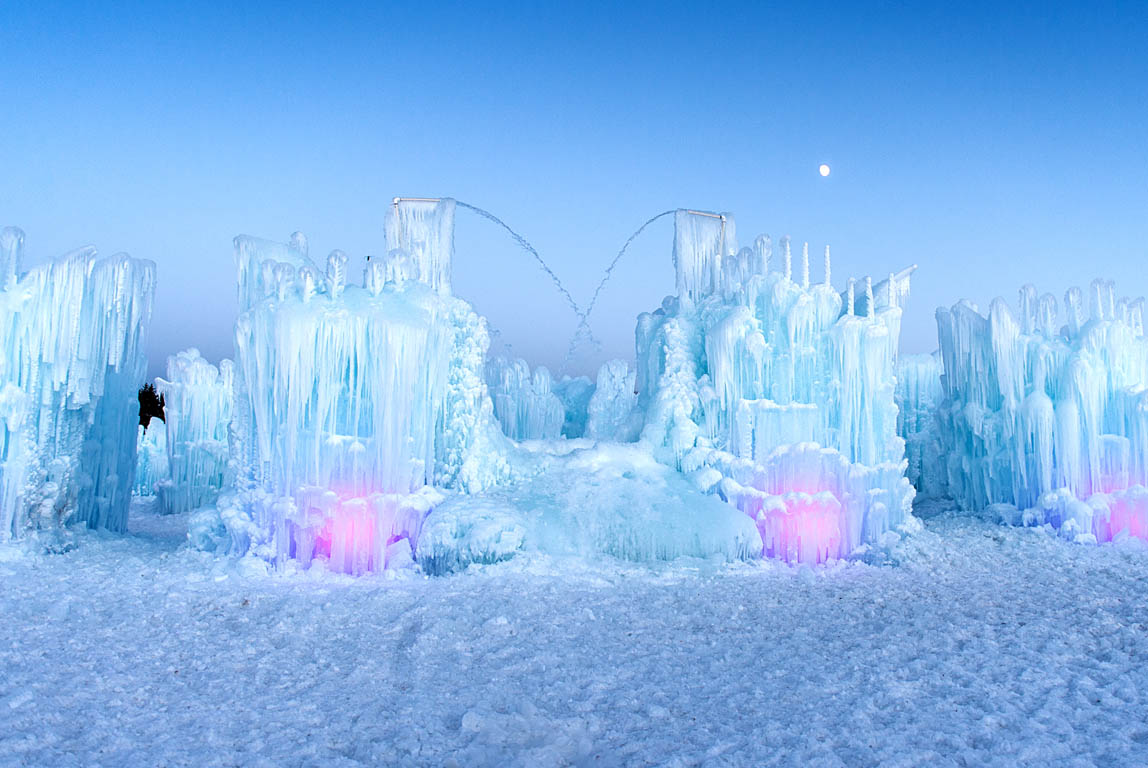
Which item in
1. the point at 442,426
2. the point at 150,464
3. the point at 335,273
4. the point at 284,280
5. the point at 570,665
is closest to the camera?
the point at 570,665

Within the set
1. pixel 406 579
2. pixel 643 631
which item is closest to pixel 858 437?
pixel 643 631

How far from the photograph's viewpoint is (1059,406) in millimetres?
14016

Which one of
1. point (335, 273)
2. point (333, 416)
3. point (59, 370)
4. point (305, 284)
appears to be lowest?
point (333, 416)

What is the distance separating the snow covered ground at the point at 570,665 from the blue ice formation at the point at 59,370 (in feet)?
4.17

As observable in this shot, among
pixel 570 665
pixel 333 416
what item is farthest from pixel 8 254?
pixel 570 665

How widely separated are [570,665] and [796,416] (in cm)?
676

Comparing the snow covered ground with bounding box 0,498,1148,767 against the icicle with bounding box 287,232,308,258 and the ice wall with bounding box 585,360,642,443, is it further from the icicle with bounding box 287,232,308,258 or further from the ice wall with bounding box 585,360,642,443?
the ice wall with bounding box 585,360,642,443

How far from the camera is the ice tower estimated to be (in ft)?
35.1

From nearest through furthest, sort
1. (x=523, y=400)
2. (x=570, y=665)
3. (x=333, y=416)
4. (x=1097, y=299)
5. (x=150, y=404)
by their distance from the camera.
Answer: (x=570, y=665) → (x=333, y=416) → (x=1097, y=299) → (x=523, y=400) → (x=150, y=404)

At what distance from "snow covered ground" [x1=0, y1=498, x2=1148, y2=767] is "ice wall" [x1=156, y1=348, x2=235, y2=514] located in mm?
8609

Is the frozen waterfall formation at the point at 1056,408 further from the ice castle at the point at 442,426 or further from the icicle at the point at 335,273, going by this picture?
the icicle at the point at 335,273

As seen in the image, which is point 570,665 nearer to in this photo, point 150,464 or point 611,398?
point 611,398

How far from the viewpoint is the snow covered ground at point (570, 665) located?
5.46 meters

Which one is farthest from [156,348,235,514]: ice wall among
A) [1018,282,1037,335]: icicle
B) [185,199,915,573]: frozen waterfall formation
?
[1018,282,1037,335]: icicle
